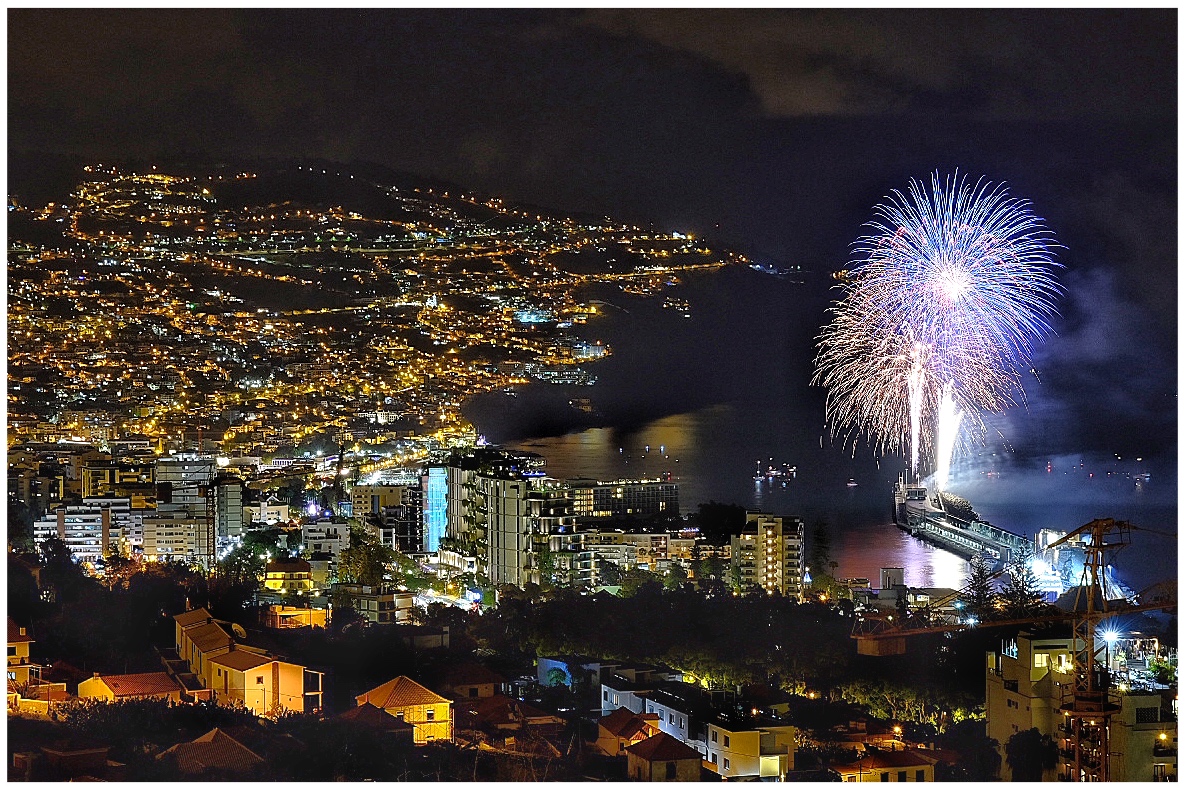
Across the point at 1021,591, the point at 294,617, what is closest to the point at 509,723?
the point at 294,617

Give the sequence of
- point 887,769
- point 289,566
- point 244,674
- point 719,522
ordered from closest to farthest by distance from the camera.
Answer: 1. point 887,769
2. point 244,674
3. point 289,566
4. point 719,522

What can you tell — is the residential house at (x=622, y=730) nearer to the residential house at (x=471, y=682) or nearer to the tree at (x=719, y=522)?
the residential house at (x=471, y=682)

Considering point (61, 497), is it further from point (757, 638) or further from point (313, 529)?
point (757, 638)

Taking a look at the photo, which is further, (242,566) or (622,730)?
(242,566)

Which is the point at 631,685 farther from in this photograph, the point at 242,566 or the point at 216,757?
the point at 242,566

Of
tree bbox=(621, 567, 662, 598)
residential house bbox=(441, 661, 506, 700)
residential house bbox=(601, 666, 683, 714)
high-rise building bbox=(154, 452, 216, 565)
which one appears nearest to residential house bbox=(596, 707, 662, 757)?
residential house bbox=(601, 666, 683, 714)

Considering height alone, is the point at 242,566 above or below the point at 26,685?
above

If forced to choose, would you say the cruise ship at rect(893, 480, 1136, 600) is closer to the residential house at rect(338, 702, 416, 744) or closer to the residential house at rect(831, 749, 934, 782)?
the residential house at rect(831, 749, 934, 782)
